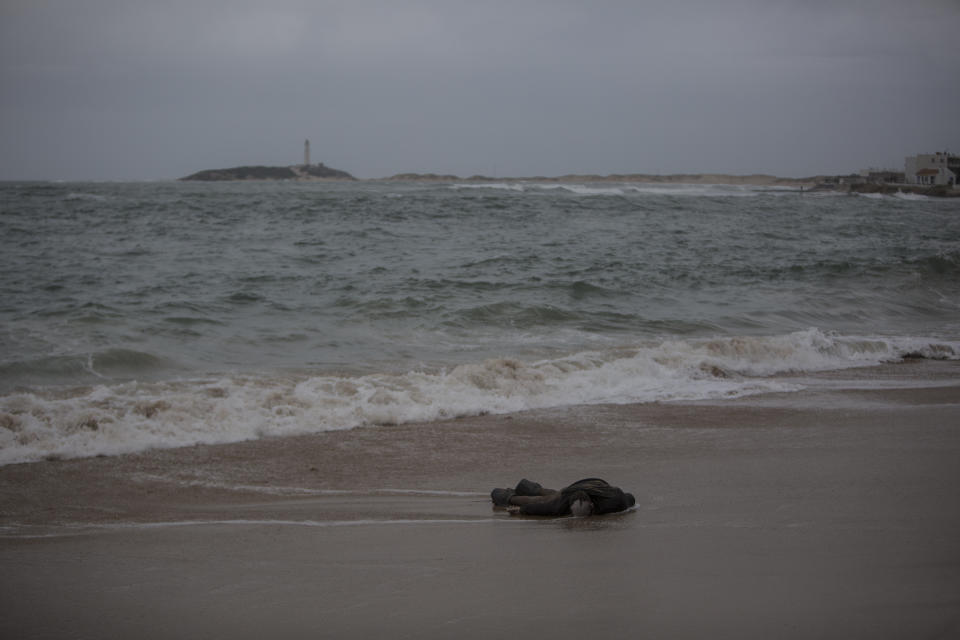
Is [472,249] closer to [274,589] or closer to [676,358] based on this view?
[676,358]

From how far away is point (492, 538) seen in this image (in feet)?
11.7

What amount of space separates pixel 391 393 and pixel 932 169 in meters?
89.5

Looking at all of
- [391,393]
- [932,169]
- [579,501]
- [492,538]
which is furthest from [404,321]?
[932,169]

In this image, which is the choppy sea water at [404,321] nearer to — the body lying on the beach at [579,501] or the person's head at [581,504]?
the body lying on the beach at [579,501]

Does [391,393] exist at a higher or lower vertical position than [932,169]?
lower

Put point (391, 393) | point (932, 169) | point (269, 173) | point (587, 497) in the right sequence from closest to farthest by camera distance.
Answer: point (587, 497) < point (391, 393) < point (932, 169) < point (269, 173)

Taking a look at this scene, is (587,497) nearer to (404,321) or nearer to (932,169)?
(404,321)

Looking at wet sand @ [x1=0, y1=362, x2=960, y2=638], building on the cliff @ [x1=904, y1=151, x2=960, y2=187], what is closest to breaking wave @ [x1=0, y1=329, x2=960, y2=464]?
wet sand @ [x1=0, y1=362, x2=960, y2=638]

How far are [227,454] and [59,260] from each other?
41.1ft

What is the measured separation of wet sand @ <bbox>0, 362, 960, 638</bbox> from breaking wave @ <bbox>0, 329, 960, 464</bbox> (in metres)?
0.31

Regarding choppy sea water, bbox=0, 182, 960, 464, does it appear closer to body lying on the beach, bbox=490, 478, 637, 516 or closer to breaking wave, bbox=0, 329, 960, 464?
breaking wave, bbox=0, 329, 960, 464

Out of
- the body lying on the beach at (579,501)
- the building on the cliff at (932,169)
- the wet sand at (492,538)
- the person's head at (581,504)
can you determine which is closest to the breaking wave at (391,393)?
the wet sand at (492,538)

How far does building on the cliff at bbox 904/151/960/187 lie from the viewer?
75.5 metres

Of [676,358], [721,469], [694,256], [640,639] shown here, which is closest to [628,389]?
[676,358]
